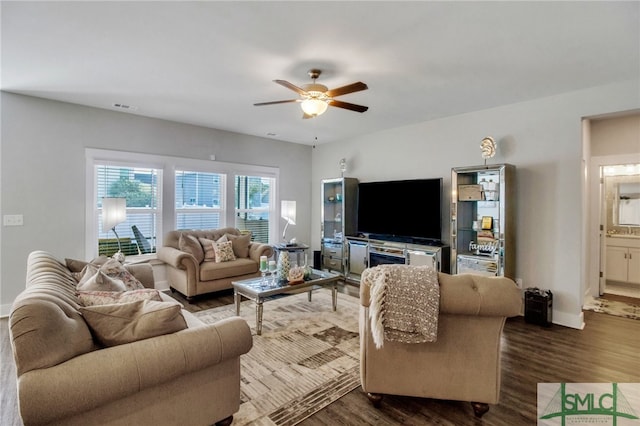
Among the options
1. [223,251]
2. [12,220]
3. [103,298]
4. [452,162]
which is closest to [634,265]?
[452,162]

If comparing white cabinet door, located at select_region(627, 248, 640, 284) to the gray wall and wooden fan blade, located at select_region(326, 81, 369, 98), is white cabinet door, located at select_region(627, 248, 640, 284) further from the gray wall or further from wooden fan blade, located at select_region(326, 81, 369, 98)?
wooden fan blade, located at select_region(326, 81, 369, 98)

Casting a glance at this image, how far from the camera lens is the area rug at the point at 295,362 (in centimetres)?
217

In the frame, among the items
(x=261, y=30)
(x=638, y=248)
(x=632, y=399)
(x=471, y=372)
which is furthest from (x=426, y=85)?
(x=638, y=248)

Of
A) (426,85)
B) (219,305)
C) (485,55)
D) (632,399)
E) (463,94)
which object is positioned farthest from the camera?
(219,305)

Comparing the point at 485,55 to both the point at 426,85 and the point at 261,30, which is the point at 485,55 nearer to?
the point at 426,85

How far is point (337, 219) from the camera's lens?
6.05m

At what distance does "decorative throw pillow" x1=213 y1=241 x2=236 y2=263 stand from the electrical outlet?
2.32 meters

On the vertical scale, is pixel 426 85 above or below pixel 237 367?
above

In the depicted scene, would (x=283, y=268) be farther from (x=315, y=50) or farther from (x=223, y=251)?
(x=315, y=50)

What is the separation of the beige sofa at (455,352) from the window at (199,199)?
4.16 m

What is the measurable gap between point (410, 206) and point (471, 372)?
320 cm

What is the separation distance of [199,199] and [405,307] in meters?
4.51

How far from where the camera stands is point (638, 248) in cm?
508

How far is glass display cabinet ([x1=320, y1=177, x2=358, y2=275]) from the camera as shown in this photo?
5.82m
